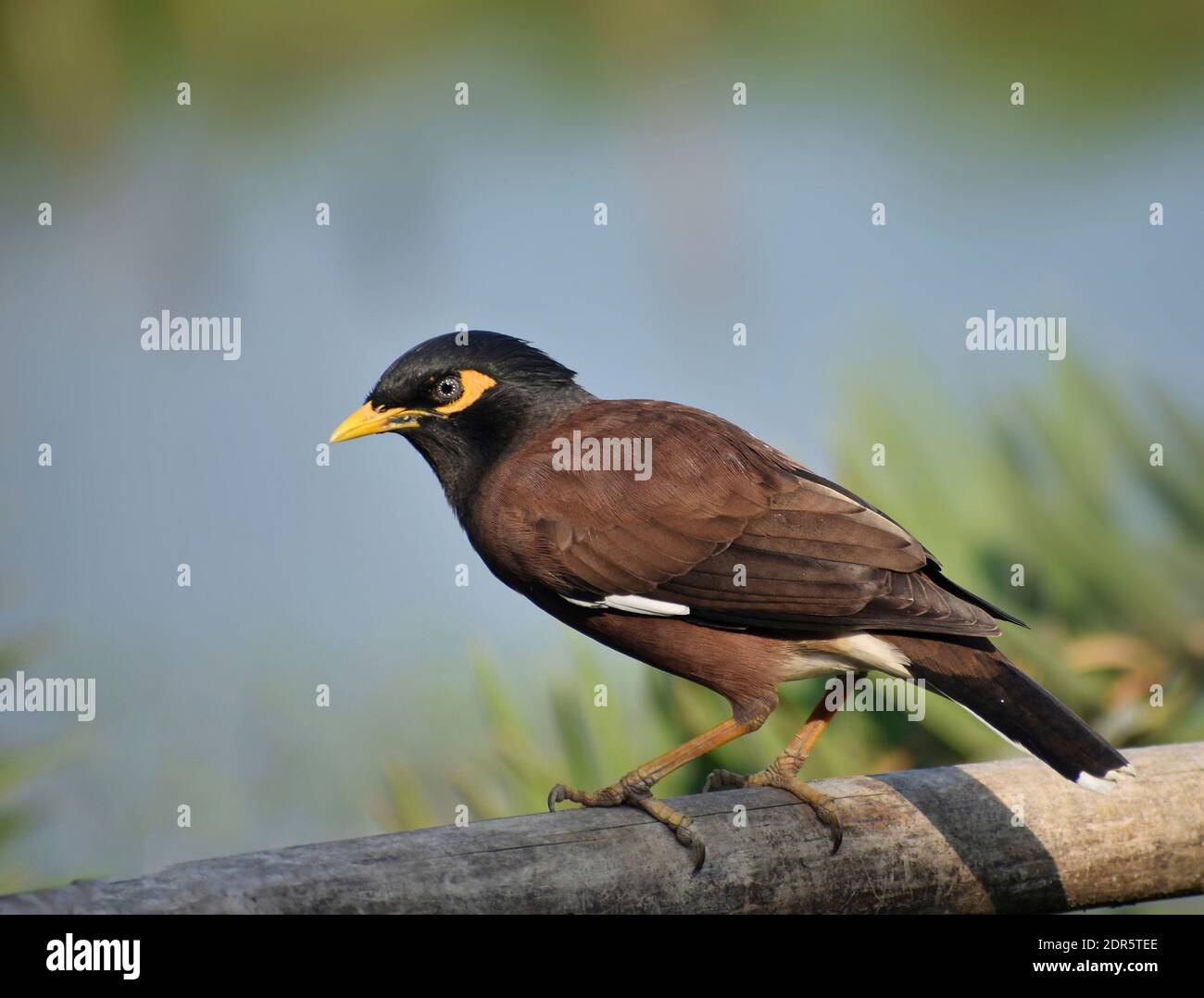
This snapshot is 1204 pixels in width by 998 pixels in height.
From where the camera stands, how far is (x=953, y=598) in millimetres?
2277

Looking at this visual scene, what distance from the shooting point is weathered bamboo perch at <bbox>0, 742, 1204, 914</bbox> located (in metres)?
1.67

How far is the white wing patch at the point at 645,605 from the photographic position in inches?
94.7

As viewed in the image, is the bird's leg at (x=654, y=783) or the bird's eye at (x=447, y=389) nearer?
the bird's leg at (x=654, y=783)

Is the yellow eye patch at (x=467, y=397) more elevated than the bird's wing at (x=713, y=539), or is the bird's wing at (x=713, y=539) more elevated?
the yellow eye patch at (x=467, y=397)

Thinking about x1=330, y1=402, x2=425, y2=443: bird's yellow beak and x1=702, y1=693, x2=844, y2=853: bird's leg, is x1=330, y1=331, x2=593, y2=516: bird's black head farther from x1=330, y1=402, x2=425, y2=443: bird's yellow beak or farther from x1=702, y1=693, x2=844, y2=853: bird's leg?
x1=702, y1=693, x2=844, y2=853: bird's leg

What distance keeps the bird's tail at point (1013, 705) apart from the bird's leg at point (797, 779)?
0.79 ft

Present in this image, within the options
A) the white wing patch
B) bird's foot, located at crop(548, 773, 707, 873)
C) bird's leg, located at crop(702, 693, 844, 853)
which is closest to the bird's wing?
the white wing patch

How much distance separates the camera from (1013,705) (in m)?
2.10

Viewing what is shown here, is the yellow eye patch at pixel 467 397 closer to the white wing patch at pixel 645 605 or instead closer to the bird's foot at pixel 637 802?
the white wing patch at pixel 645 605

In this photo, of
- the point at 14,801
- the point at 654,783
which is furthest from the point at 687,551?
the point at 14,801

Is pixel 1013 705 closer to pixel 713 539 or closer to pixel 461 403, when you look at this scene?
pixel 713 539

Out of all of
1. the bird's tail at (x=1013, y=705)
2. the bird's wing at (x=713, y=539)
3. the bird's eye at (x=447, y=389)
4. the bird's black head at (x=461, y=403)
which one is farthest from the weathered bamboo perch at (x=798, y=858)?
the bird's eye at (x=447, y=389)

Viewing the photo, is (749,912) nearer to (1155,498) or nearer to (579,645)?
(579,645)

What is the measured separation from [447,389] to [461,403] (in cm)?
4
